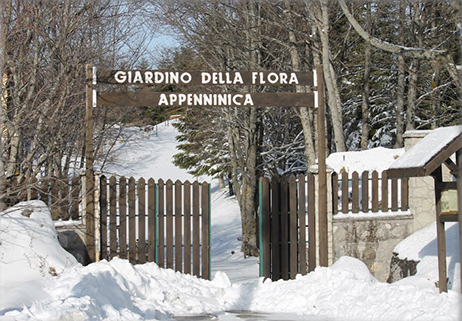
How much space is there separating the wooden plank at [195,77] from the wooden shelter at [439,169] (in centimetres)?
343

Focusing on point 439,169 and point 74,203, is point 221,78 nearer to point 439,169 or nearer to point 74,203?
point 74,203

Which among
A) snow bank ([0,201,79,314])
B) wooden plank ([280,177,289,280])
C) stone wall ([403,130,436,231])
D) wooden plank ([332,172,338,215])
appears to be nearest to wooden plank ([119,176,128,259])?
snow bank ([0,201,79,314])

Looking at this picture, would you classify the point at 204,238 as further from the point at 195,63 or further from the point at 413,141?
the point at 195,63

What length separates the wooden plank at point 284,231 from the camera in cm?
1216

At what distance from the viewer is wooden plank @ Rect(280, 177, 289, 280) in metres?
12.2

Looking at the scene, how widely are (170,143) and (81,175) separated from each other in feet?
130

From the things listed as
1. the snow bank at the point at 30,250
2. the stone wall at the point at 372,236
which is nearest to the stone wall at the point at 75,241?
the snow bank at the point at 30,250

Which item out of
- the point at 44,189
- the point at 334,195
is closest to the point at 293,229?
the point at 334,195

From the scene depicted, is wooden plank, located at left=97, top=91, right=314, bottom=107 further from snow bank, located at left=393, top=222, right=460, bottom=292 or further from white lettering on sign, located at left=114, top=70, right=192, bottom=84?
snow bank, located at left=393, top=222, right=460, bottom=292

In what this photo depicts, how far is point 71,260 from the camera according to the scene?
1055cm

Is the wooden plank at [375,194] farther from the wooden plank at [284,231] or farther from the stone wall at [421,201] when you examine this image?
the wooden plank at [284,231]

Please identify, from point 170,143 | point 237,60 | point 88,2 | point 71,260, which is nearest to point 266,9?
point 237,60

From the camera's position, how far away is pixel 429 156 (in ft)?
28.6

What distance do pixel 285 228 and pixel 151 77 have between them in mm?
4080
